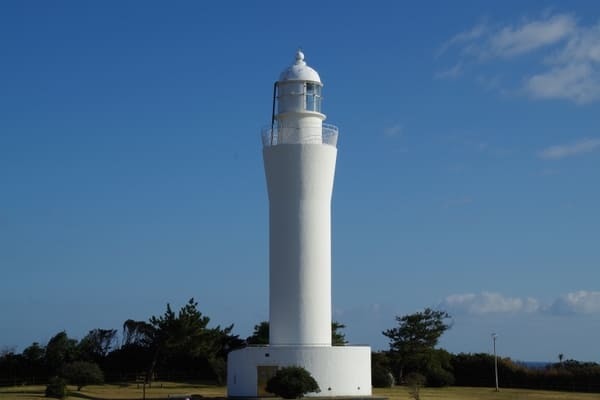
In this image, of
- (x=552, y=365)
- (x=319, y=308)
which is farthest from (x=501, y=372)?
(x=319, y=308)

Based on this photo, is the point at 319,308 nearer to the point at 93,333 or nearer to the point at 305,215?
the point at 305,215

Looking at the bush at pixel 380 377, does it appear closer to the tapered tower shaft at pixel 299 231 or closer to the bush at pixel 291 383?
the tapered tower shaft at pixel 299 231

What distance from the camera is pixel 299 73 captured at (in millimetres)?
39125

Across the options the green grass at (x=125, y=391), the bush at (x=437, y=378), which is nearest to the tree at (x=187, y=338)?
the green grass at (x=125, y=391)

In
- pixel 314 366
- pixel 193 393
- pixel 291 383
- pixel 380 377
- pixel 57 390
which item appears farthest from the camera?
pixel 380 377

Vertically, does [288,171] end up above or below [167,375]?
above

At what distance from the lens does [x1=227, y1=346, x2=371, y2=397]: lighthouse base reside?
35531mm

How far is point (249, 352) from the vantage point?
36.3 meters

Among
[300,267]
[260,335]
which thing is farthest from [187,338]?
[300,267]

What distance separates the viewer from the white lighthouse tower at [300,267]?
3606 cm

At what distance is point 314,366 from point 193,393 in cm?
1098

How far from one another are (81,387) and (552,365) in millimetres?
32993

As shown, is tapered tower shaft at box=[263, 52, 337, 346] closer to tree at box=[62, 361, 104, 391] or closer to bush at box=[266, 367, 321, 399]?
bush at box=[266, 367, 321, 399]

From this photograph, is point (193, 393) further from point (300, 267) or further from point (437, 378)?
point (437, 378)
